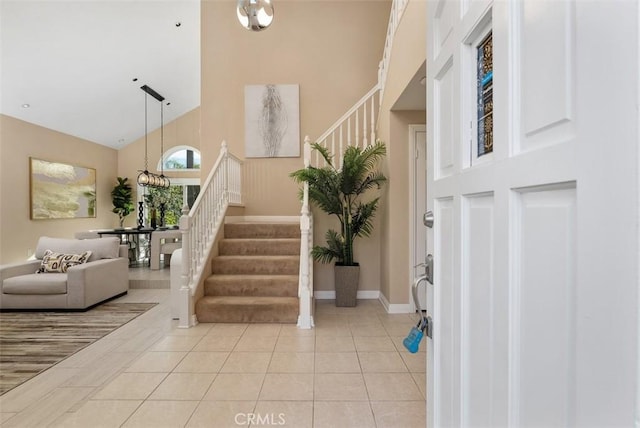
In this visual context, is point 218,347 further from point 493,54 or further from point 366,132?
point 366,132

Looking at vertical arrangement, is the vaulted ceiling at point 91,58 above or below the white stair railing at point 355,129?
above

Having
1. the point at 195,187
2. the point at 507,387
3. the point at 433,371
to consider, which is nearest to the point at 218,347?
→ the point at 433,371

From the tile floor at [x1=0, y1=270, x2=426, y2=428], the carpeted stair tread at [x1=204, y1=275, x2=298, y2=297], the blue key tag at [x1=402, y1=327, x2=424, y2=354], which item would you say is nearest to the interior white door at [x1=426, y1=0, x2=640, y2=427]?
the blue key tag at [x1=402, y1=327, x2=424, y2=354]

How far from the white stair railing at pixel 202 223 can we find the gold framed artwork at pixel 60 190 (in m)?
4.74

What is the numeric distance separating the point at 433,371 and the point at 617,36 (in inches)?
38.8

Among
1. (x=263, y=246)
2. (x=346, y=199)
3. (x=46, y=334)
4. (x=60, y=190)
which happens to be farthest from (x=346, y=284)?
(x=60, y=190)

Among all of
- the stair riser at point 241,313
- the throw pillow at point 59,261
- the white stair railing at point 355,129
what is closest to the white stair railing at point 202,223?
the stair riser at point 241,313

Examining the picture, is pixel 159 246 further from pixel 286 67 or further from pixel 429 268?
pixel 429 268

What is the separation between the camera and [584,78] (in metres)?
0.43

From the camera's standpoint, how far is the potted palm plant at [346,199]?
3.98m

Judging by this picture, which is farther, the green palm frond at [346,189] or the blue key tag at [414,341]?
the green palm frond at [346,189]

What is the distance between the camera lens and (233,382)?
91.7 inches

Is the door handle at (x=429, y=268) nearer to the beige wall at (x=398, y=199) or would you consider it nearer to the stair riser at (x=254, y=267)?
the beige wall at (x=398, y=199)

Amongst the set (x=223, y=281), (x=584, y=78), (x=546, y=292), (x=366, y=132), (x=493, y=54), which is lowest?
(x=223, y=281)
